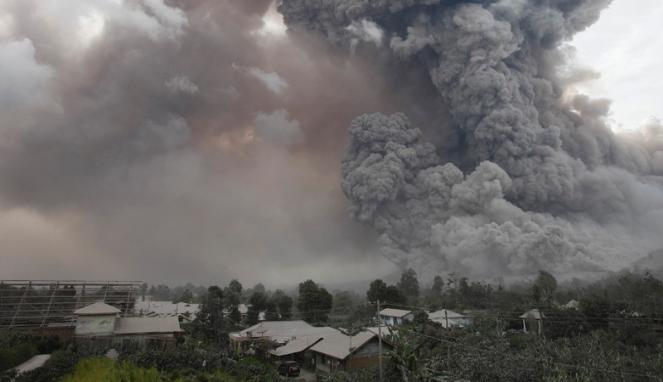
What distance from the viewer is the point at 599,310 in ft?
147

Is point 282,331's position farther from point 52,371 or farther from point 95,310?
point 52,371

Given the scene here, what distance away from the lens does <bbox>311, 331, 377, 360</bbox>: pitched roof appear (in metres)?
34.3

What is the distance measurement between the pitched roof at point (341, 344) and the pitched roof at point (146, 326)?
47.8 feet

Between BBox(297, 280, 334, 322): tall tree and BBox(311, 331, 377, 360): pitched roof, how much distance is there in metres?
31.0

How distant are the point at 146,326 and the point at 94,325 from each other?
16.2 ft

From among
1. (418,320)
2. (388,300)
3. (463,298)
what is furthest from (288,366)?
(463,298)

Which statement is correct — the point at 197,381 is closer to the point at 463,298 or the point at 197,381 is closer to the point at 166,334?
the point at 166,334

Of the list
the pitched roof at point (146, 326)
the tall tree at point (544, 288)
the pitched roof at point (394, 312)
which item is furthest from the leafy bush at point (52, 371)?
the pitched roof at point (394, 312)

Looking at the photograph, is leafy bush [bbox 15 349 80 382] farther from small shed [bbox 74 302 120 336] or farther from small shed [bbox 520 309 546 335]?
small shed [bbox 520 309 546 335]

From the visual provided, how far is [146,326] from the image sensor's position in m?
42.1

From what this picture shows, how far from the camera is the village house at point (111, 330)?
37875mm

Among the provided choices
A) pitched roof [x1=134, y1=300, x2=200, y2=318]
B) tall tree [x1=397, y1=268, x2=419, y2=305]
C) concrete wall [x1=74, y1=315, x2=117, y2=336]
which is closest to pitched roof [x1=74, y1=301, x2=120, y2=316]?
concrete wall [x1=74, y1=315, x2=117, y2=336]

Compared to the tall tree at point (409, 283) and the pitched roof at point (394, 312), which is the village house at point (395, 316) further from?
the tall tree at point (409, 283)

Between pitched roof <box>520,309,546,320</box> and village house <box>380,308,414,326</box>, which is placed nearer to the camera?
pitched roof <box>520,309,546,320</box>
